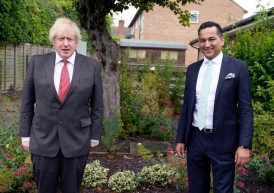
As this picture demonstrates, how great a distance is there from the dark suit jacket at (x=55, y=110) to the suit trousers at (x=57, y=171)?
0.21 ft

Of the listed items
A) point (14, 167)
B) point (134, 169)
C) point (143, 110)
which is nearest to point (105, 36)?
point (143, 110)

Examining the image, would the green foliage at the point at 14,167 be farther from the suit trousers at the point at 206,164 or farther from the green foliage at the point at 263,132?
the green foliage at the point at 263,132

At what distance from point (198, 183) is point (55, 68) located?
1.59 m

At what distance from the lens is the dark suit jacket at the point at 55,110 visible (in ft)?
9.34

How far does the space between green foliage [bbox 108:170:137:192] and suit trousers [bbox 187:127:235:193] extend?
1.28m

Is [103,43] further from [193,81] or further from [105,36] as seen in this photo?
[193,81]

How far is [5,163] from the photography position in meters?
4.40

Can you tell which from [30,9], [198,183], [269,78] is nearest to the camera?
[198,183]

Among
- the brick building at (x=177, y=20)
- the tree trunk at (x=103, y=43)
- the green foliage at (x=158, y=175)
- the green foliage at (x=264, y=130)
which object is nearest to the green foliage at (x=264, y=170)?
the green foliage at (x=264, y=130)

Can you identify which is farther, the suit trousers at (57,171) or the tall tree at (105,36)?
the tall tree at (105,36)

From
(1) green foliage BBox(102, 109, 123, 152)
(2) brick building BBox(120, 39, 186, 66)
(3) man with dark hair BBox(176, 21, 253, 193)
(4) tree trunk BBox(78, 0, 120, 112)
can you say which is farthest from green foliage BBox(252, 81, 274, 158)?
(2) brick building BBox(120, 39, 186, 66)

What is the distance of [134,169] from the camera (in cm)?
518

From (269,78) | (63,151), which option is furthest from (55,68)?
(269,78)

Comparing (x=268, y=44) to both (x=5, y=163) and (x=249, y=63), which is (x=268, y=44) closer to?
(x=249, y=63)
